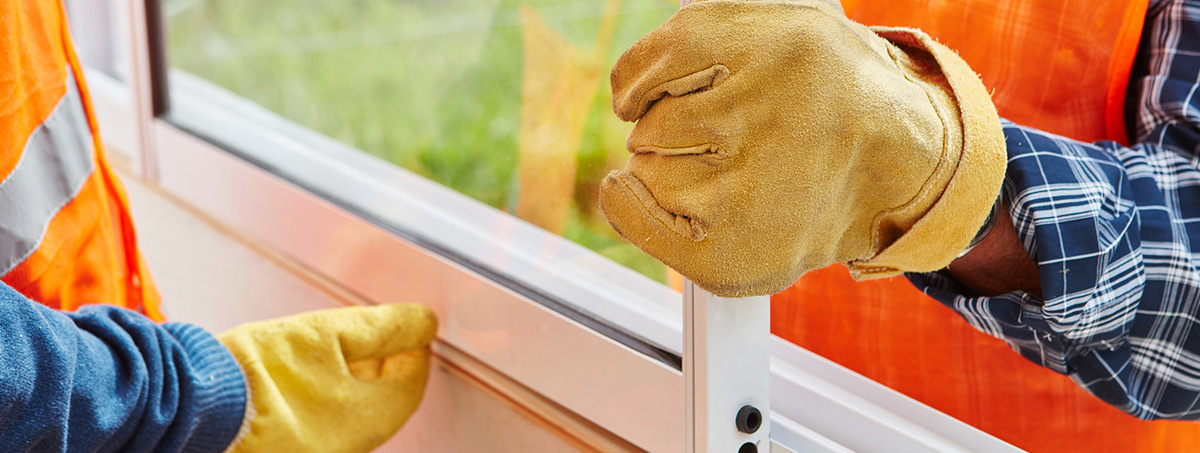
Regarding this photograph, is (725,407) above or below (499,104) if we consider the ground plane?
below

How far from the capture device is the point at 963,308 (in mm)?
623

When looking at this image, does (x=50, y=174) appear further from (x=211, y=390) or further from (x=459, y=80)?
(x=459, y=80)

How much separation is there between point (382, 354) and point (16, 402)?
0.36 metres

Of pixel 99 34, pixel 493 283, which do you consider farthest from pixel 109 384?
pixel 99 34

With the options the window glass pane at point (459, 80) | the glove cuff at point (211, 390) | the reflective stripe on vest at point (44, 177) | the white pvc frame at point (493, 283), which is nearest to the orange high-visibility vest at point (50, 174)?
the reflective stripe on vest at point (44, 177)

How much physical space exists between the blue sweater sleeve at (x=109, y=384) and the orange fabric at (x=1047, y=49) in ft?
2.02

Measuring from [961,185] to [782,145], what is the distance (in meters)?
0.12

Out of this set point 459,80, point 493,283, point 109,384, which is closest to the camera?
point 109,384

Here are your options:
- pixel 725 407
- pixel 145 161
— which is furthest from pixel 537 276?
pixel 145 161

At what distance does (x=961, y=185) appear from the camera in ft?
1.73

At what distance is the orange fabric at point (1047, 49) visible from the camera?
68 cm

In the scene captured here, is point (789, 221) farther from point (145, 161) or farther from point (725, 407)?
point (145, 161)

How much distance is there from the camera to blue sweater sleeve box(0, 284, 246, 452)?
61cm

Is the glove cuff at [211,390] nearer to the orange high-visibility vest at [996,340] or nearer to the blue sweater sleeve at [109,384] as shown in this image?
the blue sweater sleeve at [109,384]
